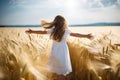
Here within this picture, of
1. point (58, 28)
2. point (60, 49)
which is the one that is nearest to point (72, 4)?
point (58, 28)

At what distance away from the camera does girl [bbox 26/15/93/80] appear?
2811 millimetres

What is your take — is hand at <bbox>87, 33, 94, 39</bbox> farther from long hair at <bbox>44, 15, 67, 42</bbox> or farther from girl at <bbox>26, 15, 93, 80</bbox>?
long hair at <bbox>44, 15, 67, 42</bbox>

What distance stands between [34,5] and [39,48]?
0.39m

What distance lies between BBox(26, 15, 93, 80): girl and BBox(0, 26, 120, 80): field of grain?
1.8 inches

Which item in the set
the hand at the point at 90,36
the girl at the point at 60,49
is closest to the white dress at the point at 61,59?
the girl at the point at 60,49

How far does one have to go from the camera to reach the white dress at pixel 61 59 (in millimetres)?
2811

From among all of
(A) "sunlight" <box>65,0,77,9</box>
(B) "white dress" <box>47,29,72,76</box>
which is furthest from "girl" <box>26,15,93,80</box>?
(A) "sunlight" <box>65,0,77,9</box>

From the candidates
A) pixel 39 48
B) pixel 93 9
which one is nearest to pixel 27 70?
pixel 39 48

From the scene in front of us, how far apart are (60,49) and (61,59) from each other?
0.09 m

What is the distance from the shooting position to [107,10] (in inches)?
114

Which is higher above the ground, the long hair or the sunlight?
the sunlight

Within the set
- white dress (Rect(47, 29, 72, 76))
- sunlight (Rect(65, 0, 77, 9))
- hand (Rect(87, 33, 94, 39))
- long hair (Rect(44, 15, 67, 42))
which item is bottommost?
white dress (Rect(47, 29, 72, 76))

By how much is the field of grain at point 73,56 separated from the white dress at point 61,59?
44 mm

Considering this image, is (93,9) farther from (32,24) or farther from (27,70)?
(27,70)
